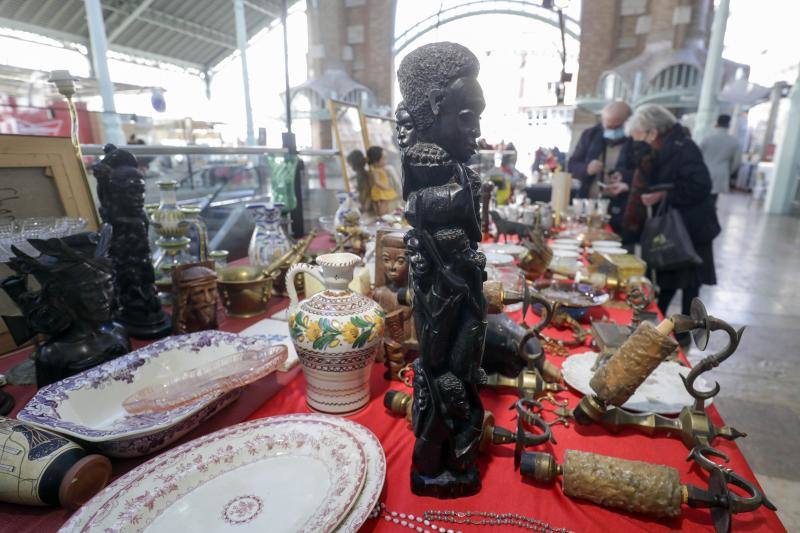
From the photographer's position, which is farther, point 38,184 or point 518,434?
point 38,184

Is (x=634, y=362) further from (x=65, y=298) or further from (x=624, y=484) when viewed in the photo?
(x=65, y=298)

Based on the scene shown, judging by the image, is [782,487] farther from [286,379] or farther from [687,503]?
[286,379]

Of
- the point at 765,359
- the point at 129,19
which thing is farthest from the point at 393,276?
the point at 129,19

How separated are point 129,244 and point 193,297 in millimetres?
245

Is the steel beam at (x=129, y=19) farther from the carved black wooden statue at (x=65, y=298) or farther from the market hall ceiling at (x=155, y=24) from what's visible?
the carved black wooden statue at (x=65, y=298)

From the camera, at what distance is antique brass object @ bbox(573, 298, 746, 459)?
756 mm

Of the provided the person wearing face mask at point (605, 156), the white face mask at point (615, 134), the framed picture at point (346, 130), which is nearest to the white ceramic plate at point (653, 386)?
the framed picture at point (346, 130)

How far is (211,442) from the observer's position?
767 mm

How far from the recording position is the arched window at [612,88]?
31.2ft

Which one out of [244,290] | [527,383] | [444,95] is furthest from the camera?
[244,290]

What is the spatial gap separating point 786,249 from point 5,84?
8.15m

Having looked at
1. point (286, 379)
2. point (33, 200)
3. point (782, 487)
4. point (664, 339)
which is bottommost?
point (782, 487)

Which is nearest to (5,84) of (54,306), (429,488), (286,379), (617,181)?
A: (54,306)

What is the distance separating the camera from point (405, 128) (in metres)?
0.68
